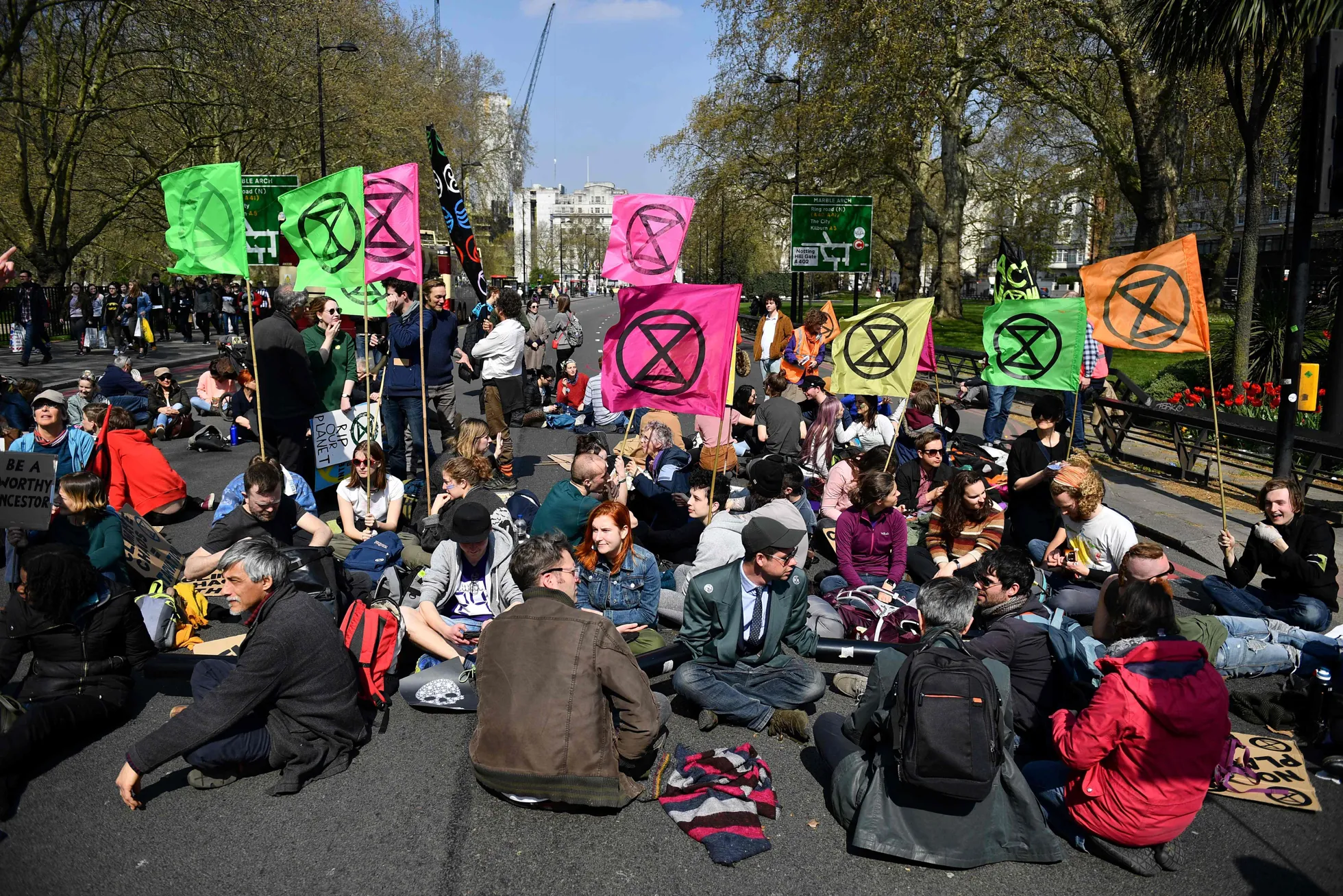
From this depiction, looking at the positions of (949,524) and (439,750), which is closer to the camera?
(439,750)

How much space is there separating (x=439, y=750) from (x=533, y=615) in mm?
1330

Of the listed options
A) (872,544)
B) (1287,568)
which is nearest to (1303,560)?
(1287,568)

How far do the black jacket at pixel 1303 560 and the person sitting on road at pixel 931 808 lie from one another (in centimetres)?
321

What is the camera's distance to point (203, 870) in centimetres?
382

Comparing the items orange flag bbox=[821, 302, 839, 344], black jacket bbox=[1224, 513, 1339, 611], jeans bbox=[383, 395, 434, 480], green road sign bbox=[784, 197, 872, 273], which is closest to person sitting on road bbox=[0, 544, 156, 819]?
jeans bbox=[383, 395, 434, 480]

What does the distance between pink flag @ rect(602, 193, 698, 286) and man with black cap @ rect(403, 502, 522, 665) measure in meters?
4.71

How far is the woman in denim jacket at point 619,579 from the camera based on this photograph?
570cm

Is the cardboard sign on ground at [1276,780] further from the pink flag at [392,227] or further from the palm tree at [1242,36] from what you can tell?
the palm tree at [1242,36]

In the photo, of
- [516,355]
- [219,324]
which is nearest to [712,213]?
[219,324]

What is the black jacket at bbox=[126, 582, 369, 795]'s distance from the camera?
4.11 meters

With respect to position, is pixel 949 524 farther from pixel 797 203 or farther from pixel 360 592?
pixel 797 203

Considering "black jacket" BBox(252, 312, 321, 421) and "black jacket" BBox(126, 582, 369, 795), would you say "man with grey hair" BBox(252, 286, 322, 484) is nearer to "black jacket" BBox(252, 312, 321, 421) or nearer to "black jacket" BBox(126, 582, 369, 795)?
"black jacket" BBox(252, 312, 321, 421)

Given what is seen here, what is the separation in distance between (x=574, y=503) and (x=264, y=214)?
18443 millimetres

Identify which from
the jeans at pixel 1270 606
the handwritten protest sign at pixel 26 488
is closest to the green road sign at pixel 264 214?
the handwritten protest sign at pixel 26 488
